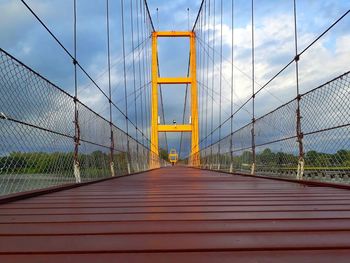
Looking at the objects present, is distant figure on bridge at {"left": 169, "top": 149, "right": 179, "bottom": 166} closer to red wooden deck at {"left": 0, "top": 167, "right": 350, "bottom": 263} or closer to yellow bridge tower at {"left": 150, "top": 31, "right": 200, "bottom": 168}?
yellow bridge tower at {"left": 150, "top": 31, "right": 200, "bottom": 168}

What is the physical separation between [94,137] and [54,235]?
224 cm

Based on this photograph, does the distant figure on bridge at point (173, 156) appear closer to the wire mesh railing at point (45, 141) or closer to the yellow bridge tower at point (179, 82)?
the yellow bridge tower at point (179, 82)

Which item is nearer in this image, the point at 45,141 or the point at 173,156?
the point at 45,141

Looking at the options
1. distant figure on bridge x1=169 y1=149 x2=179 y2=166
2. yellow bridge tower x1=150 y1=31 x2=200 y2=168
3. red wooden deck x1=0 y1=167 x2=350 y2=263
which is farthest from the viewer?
distant figure on bridge x1=169 y1=149 x2=179 y2=166

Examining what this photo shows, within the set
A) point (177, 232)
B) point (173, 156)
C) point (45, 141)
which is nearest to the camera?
point (177, 232)

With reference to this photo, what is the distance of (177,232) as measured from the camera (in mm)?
831

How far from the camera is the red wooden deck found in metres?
0.65

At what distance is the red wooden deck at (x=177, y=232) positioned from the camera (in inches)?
25.8

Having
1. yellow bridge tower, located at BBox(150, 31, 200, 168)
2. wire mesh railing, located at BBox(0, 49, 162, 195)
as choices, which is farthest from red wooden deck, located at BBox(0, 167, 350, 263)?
yellow bridge tower, located at BBox(150, 31, 200, 168)

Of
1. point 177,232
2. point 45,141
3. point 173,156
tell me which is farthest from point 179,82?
point 173,156

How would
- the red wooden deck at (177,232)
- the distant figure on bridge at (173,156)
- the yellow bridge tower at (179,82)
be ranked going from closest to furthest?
the red wooden deck at (177,232)
the yellow bridge tower at (179,82)
the distant figure on bridge at (173,156)

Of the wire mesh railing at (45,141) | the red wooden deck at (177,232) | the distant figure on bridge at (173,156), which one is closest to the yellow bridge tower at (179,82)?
the wire mesh railing at (45,141)

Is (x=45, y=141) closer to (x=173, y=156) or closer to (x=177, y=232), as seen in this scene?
(x=177, y=232)

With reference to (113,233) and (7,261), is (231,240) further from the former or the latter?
(7,261)
